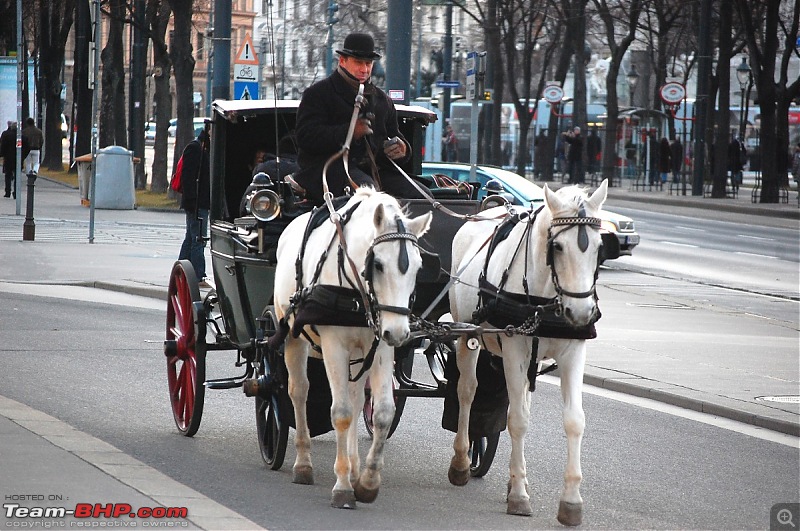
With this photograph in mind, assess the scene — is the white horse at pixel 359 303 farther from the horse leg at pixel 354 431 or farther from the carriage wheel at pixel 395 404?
the carriage wheel at pixel 395 404

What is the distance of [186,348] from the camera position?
888cm

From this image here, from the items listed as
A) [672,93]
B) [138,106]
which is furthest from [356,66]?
[138,106]

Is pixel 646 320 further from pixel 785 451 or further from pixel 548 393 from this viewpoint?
pixel 785 451

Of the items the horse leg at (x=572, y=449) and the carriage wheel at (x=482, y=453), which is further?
the carriage wheel at (x=482, y=453)

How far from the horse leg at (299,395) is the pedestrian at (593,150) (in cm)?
4604

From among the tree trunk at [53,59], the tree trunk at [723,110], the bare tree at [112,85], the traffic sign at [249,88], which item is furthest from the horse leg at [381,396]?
the tree trunk at [53,59]

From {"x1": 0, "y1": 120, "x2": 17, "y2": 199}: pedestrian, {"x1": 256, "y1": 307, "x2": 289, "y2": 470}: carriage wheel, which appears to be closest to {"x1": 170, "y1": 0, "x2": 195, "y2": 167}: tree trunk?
{"x1": 0, "y1": 120, "x2": 17, "y2": 199}: pedestrian

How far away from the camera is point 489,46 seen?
49375mm

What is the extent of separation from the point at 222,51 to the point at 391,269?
16.5m

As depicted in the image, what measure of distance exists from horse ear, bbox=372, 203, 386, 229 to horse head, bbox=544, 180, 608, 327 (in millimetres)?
795

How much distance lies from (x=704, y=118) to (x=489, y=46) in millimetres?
10357

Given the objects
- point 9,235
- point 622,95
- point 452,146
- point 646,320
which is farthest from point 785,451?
point 622,95

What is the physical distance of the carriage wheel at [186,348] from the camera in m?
8.45

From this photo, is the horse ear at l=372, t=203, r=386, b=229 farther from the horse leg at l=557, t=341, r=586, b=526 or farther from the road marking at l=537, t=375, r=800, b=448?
the road marking at l=537, t=375, r=800, b=448
